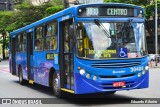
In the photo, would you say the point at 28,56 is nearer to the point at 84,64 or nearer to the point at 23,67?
the point at 23,67

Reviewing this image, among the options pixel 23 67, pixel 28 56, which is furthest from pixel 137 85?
pixel 23 67

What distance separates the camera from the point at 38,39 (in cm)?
1574

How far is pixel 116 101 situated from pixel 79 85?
5.48 feet

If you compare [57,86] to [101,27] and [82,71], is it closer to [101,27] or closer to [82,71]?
[82,71]

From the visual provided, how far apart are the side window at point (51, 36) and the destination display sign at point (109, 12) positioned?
205 cm

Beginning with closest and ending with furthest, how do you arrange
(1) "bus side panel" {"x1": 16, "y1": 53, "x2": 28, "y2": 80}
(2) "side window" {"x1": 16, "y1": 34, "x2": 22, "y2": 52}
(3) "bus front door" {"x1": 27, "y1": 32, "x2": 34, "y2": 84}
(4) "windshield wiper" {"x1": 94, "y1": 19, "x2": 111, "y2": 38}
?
1. (4) "windshield wiper" {"x1": 94, "y1": 19, "x2": 111, "y2": 38}
2. (3) "bus front door" {"x1": 27, "y1": 32, "x2": 34, "y2": 84}
3. (1) "bus side panel" {"x1": 16, "y1": 53, "x2": 28, "y2": 80}
4. (2) "side window" {"x1": 16, "y1": 34, "x2": 22, "y2": 52}

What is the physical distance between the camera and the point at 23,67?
1911 centimetres

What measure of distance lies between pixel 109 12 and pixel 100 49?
4.05ft

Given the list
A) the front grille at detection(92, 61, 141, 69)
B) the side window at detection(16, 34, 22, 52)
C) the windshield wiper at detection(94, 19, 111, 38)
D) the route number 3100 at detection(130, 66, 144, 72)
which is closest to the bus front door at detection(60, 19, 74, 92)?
the windshield wiper at detection(94, 19, 111, 38)

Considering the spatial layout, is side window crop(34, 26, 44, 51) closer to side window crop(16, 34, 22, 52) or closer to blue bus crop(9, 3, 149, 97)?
blue bus crop(9, 3, 149, 97)

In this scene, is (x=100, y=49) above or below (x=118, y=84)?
above

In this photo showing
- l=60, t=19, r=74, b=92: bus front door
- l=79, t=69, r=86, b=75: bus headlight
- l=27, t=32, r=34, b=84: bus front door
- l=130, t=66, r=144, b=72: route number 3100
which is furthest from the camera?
l=27, t=32, r=34, b=84: bus front door

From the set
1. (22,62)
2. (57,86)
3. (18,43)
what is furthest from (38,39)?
(18,43)

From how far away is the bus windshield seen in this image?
11422 mm
